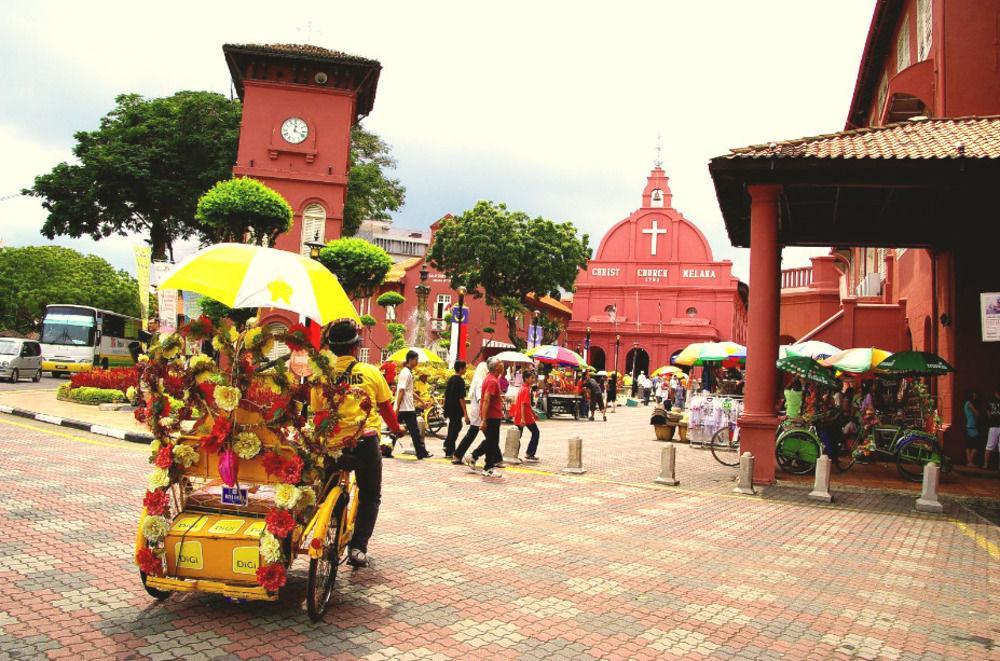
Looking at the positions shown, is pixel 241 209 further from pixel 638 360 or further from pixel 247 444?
pixel 638 360

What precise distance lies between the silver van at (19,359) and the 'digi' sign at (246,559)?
1107 inches

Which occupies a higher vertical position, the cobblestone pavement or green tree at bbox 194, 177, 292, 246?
green tree at bbox 194, 177, 292, 246

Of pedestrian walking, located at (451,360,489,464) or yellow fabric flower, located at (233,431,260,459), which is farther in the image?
pedestrian walking, located at (451,360,489,464)

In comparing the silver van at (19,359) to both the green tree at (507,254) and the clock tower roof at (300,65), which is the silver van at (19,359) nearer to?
the clock tower roof at (300,65)

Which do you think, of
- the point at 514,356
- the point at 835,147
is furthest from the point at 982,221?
the point at 514,356

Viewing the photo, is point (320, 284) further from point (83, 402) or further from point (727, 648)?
point (83, 402)

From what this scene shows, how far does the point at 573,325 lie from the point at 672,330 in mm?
7402

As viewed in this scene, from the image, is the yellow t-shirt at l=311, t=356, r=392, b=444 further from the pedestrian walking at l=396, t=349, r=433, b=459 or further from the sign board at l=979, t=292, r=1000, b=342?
the sign board at l=979, t=292, r=1000, b=342

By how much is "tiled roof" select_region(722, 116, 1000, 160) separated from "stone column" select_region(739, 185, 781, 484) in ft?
2.23

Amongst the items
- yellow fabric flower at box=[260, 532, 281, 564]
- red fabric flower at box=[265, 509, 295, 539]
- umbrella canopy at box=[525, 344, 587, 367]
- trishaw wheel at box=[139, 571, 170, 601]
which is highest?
umbrella canopy at box=[525, 344, 587, 367]

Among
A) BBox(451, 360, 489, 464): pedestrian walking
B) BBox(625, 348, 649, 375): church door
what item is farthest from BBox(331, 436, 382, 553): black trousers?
BBox(625, 348, 649, 375): church door

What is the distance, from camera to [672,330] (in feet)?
178

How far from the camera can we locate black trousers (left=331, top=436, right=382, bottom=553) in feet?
17.4

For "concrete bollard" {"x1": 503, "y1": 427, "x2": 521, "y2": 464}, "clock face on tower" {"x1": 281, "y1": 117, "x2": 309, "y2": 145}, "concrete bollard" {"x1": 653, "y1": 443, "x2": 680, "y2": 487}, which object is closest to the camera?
"concrete bollard" {"x1": 653, "y1": 443, "x2": 680, "y2": 487}
